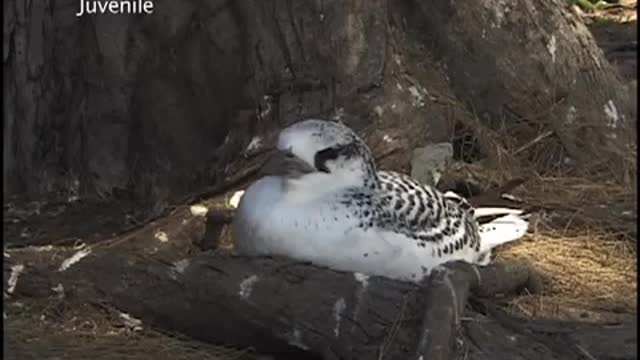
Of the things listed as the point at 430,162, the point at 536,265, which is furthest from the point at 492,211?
the point at 430,162

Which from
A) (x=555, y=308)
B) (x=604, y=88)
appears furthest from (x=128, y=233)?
(x=604, y=88)

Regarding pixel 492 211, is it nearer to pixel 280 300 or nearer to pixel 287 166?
pixel 287 166

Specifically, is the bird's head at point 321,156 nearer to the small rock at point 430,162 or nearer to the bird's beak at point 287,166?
the bird's beak at point 287,166

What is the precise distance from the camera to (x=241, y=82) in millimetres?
6727

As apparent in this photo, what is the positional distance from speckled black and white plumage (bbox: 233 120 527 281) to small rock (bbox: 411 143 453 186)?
1172 millimetres

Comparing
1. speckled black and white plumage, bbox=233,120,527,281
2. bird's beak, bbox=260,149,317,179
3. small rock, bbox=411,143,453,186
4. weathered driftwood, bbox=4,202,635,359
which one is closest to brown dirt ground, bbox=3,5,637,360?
weathered driftwood, bbox=4,202,635,359

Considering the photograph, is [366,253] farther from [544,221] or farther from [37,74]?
[37,74]

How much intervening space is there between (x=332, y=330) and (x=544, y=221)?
85.5 inches

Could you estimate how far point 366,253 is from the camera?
5.12m

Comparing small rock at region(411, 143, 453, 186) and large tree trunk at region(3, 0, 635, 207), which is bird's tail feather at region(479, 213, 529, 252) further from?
large tree trunk at region(3, 0, 635, 207)

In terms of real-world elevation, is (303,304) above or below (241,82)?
below

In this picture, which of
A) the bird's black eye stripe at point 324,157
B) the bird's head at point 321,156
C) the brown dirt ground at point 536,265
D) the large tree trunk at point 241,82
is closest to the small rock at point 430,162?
the large tree trunk at point 241,82

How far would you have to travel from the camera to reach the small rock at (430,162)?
6633 millimetres

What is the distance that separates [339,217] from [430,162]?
1.68m
